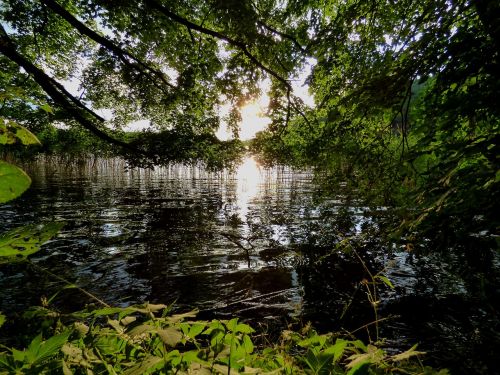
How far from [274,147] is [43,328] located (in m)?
7.88

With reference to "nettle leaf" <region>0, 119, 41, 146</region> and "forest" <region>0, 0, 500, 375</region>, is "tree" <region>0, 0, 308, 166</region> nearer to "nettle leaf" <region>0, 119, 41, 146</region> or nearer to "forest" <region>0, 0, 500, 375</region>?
"forest" <region>0, 0, 500, 375</region>

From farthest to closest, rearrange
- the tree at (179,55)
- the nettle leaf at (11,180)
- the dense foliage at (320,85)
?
1. the tree at (179,55)
2. the dense foliage at (320,85)
3. the nettle leaf at (11,180)

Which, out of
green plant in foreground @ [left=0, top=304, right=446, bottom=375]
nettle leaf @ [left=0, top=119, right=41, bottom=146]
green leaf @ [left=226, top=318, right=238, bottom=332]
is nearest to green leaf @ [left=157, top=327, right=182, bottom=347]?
green plant in foreground @ [left=0, top=304, right=446, bottom=375]

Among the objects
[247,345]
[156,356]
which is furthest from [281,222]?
[156,356]

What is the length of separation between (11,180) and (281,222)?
44.1 feet

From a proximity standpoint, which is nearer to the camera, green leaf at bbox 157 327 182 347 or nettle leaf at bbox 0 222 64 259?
nettle leaf at bbox 0 222 64 259

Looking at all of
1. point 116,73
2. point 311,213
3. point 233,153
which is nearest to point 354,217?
point 311,213

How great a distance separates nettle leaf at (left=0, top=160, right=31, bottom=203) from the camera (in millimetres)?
856

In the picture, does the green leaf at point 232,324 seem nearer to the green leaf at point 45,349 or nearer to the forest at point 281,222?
the forest at point 281,222

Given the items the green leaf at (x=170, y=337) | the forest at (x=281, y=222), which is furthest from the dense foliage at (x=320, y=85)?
the green leaf at (x=170, y=337)

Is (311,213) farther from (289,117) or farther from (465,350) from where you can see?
(465,350)

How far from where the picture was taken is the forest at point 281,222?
4.78 ft

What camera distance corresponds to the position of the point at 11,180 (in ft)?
2.87

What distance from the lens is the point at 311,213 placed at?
54.2 feet
